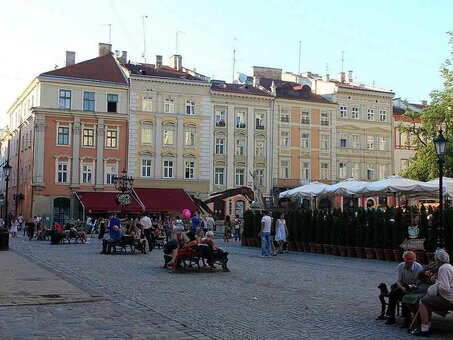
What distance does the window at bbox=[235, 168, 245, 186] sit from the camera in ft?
197

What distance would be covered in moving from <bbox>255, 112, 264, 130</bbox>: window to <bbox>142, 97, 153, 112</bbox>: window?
33.2ft

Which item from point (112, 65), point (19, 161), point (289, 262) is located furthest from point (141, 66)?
point (289, 262)

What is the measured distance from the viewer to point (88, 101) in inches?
2181

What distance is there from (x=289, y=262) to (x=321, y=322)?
40.1ft

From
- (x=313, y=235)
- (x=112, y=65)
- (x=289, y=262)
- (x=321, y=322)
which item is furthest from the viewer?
(x=112, y=65)

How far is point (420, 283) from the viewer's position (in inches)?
395

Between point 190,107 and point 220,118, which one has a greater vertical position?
point 190,107

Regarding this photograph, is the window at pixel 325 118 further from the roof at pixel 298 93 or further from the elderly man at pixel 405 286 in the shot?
the elderly man at pixel 405 286

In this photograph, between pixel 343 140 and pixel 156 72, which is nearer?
pixel 156 72

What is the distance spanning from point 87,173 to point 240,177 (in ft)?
45.5

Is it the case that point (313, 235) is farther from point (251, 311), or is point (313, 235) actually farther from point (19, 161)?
point (19, 161)

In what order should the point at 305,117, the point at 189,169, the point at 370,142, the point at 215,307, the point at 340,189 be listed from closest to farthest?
the point at 215,307
the point at 340,189
the point at 189,169
the point at 305,117
the point at 370,142

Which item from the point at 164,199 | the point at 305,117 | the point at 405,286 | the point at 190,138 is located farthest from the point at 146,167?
the point at 405,286

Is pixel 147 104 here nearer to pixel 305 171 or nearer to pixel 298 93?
pixel 298 93
